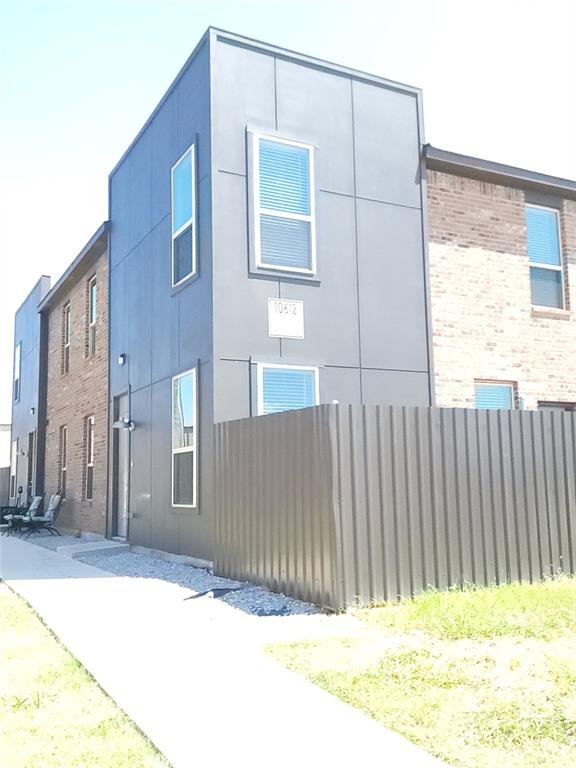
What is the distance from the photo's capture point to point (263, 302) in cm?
988

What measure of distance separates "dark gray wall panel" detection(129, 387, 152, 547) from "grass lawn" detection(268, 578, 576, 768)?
19.9 ft

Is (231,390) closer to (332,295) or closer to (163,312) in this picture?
(332,295)

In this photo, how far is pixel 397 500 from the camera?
281 inches

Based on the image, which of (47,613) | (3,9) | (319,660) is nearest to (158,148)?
(3,9)

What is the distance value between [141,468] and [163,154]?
5.12 m

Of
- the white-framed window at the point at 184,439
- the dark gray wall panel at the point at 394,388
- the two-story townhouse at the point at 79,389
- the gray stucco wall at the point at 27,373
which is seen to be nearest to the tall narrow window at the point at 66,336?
the two-story townhouse at the point at 79,389

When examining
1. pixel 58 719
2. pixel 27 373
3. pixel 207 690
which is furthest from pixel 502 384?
pixel 27 373

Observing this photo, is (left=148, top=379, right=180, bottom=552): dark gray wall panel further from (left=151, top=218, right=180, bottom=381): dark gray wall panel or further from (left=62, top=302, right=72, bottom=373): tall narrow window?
(left=62, top=302, right=72, bottom=373): tall narrow window

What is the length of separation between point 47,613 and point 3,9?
664cm

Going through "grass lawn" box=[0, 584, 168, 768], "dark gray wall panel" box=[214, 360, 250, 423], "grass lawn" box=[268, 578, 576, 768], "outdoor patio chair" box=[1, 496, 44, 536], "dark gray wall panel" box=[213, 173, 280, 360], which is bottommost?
"grass lawn" box=[0, 584, 168, 768]

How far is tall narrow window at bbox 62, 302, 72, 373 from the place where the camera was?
18531 millimetres

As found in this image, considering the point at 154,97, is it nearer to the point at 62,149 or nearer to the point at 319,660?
the point at 62,149

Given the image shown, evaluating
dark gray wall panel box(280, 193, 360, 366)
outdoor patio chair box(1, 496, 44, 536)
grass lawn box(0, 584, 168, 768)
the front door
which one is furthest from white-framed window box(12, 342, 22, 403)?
grass lawn box(0, 584, 168, 768)

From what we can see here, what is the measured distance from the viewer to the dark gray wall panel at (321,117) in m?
10.6
